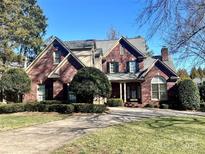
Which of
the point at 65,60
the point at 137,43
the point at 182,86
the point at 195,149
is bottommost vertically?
the point at 195,149

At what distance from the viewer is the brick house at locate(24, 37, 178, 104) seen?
32.1 metres

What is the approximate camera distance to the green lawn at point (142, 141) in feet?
38.6

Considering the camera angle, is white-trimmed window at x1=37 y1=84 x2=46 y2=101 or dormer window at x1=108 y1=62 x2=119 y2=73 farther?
dormer window at x1=108 y1=62 x2=119 y2=73

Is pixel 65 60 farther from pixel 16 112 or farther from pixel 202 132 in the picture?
pixel 202 132

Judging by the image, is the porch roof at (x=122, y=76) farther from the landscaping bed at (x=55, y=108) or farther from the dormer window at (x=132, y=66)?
the landscaping bed at (x=55, y=108)

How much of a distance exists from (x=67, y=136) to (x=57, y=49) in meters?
20.0

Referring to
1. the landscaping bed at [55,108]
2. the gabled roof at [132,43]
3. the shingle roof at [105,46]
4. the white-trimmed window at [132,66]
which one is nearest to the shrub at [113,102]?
the shingle roof at [105,46]

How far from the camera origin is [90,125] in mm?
18031

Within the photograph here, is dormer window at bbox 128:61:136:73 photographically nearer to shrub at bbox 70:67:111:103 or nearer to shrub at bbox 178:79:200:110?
shrub at bbox 178:79:200:110

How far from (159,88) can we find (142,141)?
23.6 m

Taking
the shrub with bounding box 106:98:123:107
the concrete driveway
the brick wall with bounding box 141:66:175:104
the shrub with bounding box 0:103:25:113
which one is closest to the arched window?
the brick wall with bounding box 141:66:175:104

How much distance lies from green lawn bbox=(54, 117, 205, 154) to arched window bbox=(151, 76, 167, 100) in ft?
61.1

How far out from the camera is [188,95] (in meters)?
33.2

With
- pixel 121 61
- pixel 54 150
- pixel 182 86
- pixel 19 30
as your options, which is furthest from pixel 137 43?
pixel 54 150
